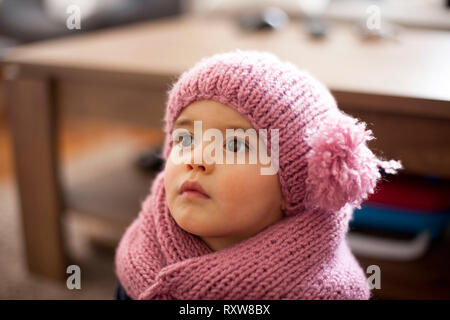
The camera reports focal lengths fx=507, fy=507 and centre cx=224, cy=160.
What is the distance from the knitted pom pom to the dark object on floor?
804 millimetres

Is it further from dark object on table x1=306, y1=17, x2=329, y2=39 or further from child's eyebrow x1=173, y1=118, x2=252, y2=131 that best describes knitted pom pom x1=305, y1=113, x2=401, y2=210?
dark object on table x1=306, y1=17, x2=329, y2=39

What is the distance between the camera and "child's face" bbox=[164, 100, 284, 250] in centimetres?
56

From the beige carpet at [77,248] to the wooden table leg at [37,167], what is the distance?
0.05 meters

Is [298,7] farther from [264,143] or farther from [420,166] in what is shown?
[264,143]

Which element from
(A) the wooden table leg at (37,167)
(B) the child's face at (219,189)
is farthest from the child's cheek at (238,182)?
(A) the wooden table leg at (37,167)

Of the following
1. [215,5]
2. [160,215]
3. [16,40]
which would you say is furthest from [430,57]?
[16,40]

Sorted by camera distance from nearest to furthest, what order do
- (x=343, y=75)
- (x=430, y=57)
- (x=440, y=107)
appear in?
(x=440, y=107), (x=343, y=75), (x=430, y=57)

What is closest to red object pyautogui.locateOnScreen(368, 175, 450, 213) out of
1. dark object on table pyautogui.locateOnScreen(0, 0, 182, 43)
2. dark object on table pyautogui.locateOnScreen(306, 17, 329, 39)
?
dark object on table pyautogui.locateOnScreen(306, 17, 329, 39)

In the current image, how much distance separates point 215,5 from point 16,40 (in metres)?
1.02

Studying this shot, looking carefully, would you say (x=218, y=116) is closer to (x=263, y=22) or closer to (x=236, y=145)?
(x=236, y=145)

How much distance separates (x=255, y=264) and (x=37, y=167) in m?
0.62

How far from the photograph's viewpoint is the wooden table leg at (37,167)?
0.99 m

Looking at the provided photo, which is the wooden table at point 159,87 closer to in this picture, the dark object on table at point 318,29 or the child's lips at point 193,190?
the dark object on table at point 318,29
